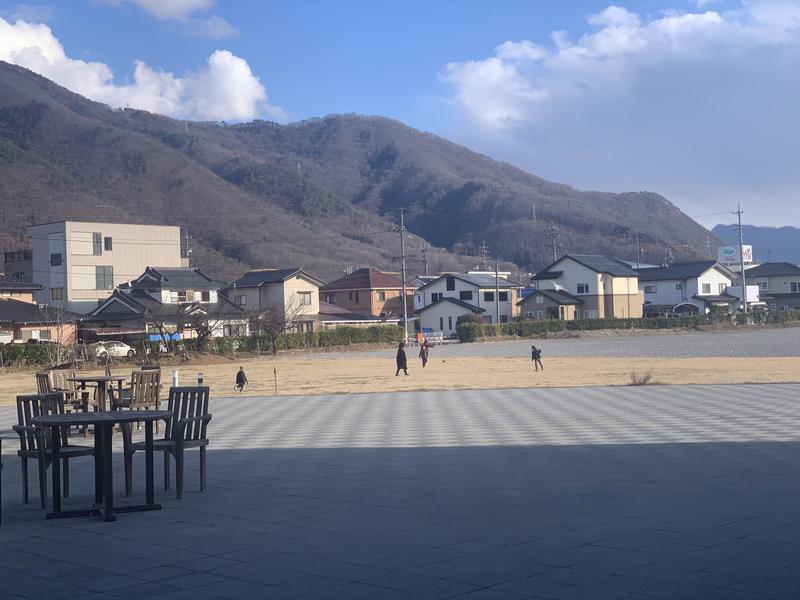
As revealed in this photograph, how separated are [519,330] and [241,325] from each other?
2410 cm

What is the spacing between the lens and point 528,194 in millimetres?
193875

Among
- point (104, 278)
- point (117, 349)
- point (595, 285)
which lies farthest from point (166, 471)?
point (595, 285)

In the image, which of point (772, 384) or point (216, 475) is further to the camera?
point (772, 384)

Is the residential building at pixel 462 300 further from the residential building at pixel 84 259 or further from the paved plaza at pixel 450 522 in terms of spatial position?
the paved plaza at pixel 450 522

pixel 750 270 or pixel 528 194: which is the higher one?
pixel 528 194

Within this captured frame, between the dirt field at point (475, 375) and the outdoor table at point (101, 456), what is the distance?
634 inches

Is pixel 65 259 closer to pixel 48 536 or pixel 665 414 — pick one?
Result: pixel 665 414

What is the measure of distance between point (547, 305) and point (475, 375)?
53.6 metres

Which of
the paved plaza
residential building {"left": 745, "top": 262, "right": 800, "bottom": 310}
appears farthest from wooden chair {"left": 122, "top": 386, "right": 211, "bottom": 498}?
residential building {"left": 745, "top": 262, "right": 800, "bottom": 310}

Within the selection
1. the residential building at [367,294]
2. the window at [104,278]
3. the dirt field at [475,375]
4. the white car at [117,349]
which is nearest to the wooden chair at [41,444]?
the dirt field at [475,375]

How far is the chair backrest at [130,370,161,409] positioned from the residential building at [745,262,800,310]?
10233 centimetres

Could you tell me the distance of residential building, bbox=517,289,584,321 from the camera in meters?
83.9

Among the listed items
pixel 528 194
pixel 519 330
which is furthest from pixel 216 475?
pixel 528 194

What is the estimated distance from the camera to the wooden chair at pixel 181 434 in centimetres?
844
